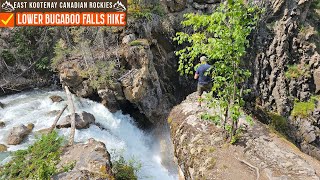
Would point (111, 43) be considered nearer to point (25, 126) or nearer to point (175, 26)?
point (175, 26)

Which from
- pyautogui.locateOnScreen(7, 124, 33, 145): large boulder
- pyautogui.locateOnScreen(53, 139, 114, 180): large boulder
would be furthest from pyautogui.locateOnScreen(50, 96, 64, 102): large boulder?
pyautogui.locateOnScreen(53, 139, 114, 180): large boulder

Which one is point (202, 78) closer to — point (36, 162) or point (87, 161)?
point (87, 161)

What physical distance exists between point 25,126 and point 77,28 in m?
7.68

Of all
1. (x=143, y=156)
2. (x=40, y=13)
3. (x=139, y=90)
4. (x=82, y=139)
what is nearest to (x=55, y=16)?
(x=40, y=13)

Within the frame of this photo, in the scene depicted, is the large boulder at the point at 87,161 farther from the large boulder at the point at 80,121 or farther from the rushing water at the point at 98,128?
the large boulder at the point at 80,121

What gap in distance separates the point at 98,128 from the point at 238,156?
33.1 feet

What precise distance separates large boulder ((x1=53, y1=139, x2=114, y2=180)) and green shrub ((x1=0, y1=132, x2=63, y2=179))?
10.3 inches

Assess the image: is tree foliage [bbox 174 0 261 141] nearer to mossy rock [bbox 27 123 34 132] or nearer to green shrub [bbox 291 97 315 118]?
mossy rock [bbox 27 123 34 132]

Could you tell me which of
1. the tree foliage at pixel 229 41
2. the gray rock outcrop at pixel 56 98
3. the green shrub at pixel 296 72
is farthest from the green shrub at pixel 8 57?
the green shrub at pixel 296 72

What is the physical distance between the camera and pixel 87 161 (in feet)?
27.4

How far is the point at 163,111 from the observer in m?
18.0

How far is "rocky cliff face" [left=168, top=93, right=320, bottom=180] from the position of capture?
6199 millimetres

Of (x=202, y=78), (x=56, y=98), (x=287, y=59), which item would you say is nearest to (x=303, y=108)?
(x=287, y=59)

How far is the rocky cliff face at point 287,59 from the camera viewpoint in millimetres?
17422
